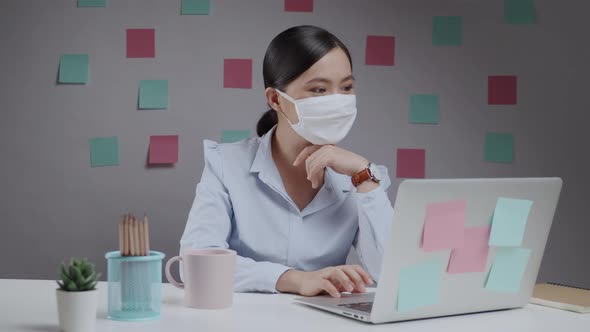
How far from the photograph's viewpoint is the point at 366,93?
2.38 m

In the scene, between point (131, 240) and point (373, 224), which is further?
point (373, 224)

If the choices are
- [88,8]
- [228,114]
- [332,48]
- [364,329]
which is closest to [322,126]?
[332,48]

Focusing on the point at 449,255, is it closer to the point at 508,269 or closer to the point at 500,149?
the point at 508,269

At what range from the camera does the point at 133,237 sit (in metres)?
1.08

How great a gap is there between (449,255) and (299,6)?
1.39m

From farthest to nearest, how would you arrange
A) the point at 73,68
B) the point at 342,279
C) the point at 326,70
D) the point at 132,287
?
the point at 73,68
the point at 326,70
the point at 342,279
the point at 132,287

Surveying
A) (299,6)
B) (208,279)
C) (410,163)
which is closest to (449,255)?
(208,279)

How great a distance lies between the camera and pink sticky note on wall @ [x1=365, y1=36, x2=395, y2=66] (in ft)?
7.82

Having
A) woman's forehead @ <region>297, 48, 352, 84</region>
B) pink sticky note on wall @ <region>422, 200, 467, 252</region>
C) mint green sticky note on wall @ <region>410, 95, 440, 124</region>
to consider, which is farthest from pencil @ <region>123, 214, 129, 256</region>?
mint green sticky note on wall @ <region>410, 95, 440, 124</region>

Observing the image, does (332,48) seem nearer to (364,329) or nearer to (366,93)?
(366,93)

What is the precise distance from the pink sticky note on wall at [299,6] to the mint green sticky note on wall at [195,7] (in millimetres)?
242

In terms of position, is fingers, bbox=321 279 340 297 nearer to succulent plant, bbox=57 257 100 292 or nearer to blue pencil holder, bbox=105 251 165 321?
blue pencil holder, bbox=105 251 165 321

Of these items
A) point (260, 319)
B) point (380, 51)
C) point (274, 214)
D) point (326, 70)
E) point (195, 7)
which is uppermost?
point (195, 7)

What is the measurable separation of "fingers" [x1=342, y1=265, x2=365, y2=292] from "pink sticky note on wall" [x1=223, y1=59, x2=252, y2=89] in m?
1.09
